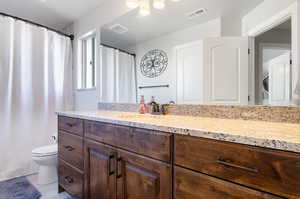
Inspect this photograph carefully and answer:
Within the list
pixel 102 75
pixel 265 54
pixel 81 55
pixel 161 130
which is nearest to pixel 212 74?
pixel 265 54

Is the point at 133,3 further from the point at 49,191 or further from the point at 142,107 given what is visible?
the point at 49,191

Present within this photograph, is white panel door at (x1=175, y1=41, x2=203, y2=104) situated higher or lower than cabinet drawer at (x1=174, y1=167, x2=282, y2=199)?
higher

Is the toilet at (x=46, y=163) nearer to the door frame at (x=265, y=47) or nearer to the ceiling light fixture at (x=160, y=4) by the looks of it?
the ceiling light fixture at (x=160, y=4)

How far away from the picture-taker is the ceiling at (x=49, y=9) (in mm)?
2254

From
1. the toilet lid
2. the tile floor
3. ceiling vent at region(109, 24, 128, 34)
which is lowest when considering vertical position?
the tile floor

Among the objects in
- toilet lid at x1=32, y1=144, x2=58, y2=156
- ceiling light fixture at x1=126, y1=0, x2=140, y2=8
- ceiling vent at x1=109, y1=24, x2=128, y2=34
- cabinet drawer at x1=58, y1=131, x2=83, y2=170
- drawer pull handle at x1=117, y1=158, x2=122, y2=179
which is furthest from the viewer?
ceiling vent at x1=109, y1=24, x2=128, y2=34

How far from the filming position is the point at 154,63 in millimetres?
1796

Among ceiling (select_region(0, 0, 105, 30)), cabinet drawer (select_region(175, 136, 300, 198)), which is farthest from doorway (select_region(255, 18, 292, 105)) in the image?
ceiling (select_region(0, 0, 105, 30))

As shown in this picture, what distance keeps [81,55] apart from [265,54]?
239 centimetres

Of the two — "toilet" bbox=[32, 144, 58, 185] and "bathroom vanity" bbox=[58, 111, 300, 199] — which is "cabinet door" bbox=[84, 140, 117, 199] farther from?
"toilet" bbox=[32, 144, 58, 185]

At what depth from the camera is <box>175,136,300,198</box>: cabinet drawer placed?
561mm

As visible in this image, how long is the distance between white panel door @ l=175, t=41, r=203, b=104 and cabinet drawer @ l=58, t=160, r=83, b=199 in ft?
3.59

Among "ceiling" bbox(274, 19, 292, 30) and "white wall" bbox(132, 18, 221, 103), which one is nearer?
"ceiling" bbox(274, 19, 292, 30)

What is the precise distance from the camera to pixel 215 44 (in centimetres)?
135
